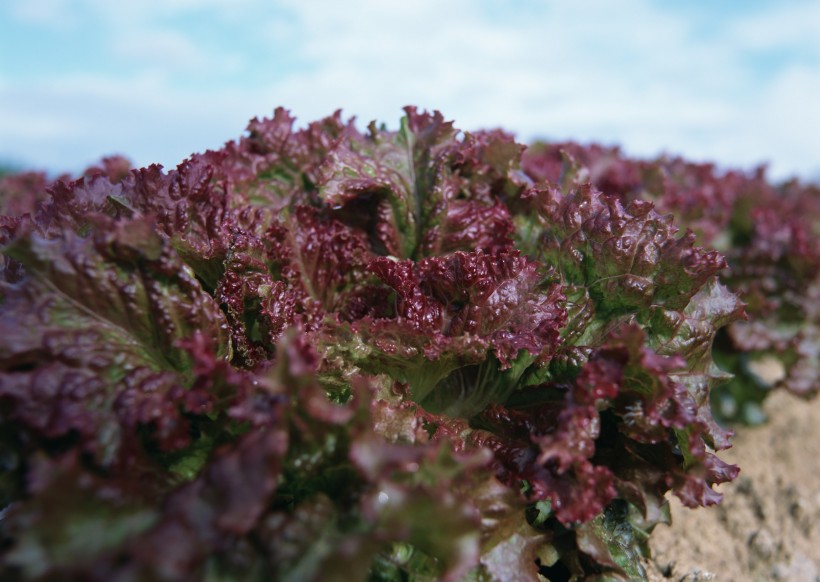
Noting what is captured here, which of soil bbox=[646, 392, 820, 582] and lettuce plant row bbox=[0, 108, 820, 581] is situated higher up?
lettuce plant row bbox=[0, 108, 820, 581]

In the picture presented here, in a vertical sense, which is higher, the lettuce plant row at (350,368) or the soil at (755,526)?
the lettuce plant row at (350,368)

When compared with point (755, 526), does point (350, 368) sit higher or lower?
higher

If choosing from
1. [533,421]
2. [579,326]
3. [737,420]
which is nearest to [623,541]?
[533,421]

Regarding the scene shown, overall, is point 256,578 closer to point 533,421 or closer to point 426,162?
point 533,421

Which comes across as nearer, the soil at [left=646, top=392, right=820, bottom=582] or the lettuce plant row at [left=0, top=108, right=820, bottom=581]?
the lettuce plant row at [left=0, top=108, right=820, bottom=581]

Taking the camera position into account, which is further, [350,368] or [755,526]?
[755,526]
